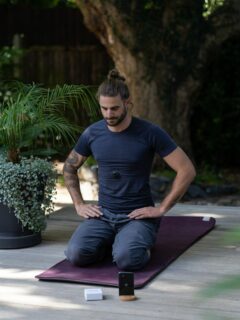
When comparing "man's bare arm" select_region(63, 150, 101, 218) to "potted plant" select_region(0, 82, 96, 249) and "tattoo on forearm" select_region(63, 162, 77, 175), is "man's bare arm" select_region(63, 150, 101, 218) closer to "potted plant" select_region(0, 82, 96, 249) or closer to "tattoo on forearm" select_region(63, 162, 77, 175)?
"tattoo on forearm" select_region(63, 162, 77, 175)

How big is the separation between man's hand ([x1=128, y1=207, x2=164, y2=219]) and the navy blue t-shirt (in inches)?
2.3

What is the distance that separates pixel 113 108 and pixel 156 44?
3.62m

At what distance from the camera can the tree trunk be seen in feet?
21.5

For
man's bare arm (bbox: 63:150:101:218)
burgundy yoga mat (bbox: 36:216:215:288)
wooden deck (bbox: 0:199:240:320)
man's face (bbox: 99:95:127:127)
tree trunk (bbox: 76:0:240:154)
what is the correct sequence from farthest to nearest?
tree trunk (bbox: 76:0:240:154), man's bare arm (bbox: 63:150:101:218), man's face (bbox: 99:95:127:127), burgundy yoga mat (bbox: 36:216:215:288), wooden deck (bbox: 0:199:240:320)

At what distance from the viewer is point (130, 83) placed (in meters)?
6.76

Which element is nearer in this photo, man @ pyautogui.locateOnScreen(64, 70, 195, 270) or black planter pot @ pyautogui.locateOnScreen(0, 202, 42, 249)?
man @ pyautogui.locateOnScreen(64, 70, 195, 270)

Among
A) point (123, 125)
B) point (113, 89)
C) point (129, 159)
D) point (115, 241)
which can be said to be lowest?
point (115, 241)

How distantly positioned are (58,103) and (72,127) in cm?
17

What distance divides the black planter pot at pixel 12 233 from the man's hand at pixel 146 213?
2.14ft

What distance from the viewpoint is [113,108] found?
3.14 metres

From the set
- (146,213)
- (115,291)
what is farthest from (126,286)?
(146,213)

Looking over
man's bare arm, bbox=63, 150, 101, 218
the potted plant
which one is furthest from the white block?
the potted plant

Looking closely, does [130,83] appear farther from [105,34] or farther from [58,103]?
[58,103]

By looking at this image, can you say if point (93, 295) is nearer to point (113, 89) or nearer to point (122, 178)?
point (122, 178)
